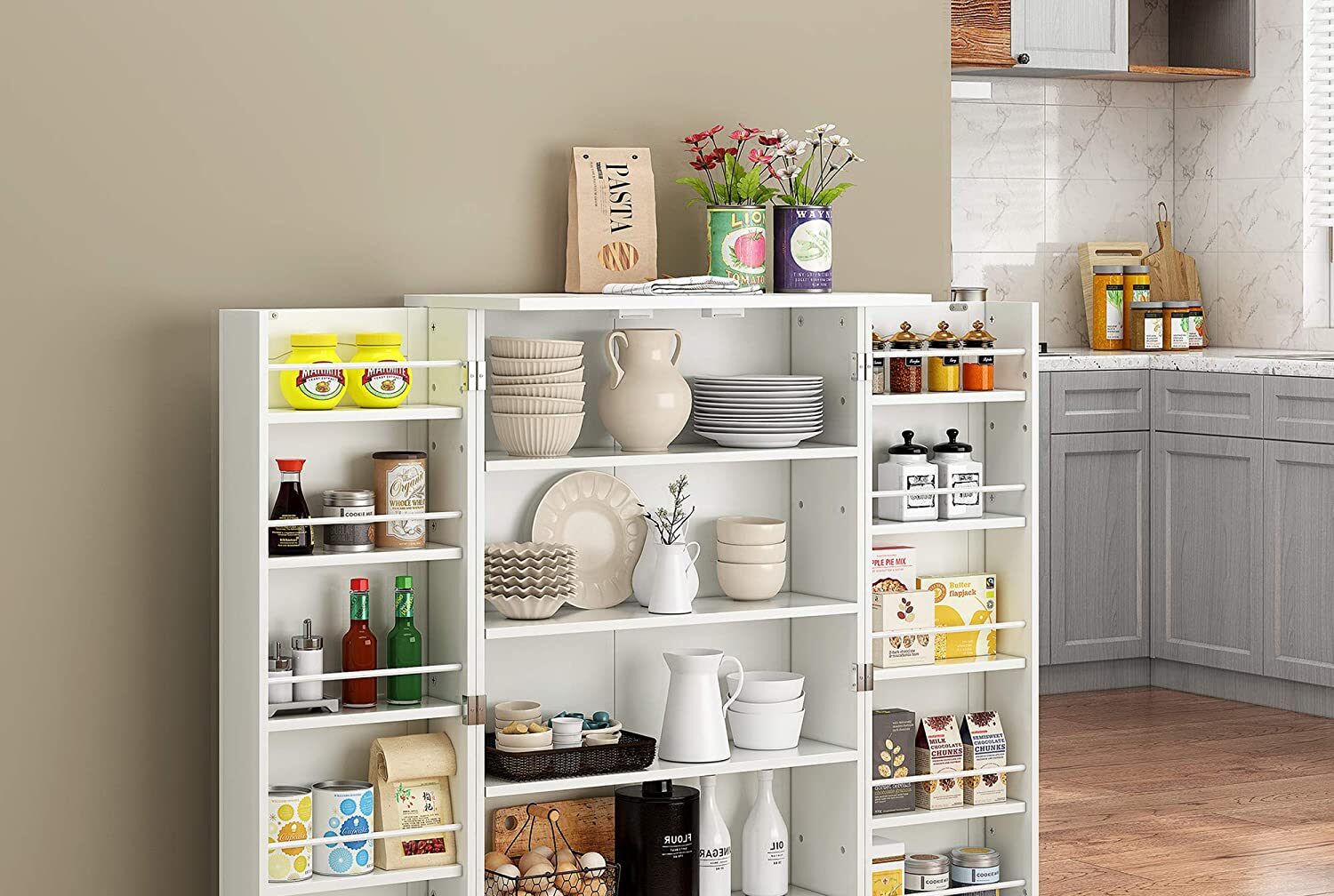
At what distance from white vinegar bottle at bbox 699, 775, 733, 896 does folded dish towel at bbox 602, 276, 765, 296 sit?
2.74 ft

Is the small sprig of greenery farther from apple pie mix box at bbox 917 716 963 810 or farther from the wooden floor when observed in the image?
the wooden floor

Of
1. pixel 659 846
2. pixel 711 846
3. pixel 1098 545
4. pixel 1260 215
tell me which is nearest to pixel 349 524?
pixel 659 846

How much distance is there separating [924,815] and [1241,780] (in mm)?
1600

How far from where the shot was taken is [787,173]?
10.3 ft

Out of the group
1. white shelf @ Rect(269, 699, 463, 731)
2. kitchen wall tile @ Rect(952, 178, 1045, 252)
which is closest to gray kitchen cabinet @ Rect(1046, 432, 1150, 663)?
kitchen wall tile @ Rect(952, 178, 1045, 252)

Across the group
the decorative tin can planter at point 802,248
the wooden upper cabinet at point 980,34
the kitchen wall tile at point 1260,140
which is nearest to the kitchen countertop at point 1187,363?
the kitchen wall tile at point 1260,140

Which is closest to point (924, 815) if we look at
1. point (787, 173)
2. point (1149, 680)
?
point (787, 173)

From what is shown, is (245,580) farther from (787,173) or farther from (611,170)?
(787,173)

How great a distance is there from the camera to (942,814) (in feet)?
10.6

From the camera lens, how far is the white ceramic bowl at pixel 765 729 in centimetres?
309

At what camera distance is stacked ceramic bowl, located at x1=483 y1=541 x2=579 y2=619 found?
2.90 meters

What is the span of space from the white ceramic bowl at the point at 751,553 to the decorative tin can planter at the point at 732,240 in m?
0.45

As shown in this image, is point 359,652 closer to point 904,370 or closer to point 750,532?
point 750,532

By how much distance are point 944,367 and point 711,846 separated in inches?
37.6
